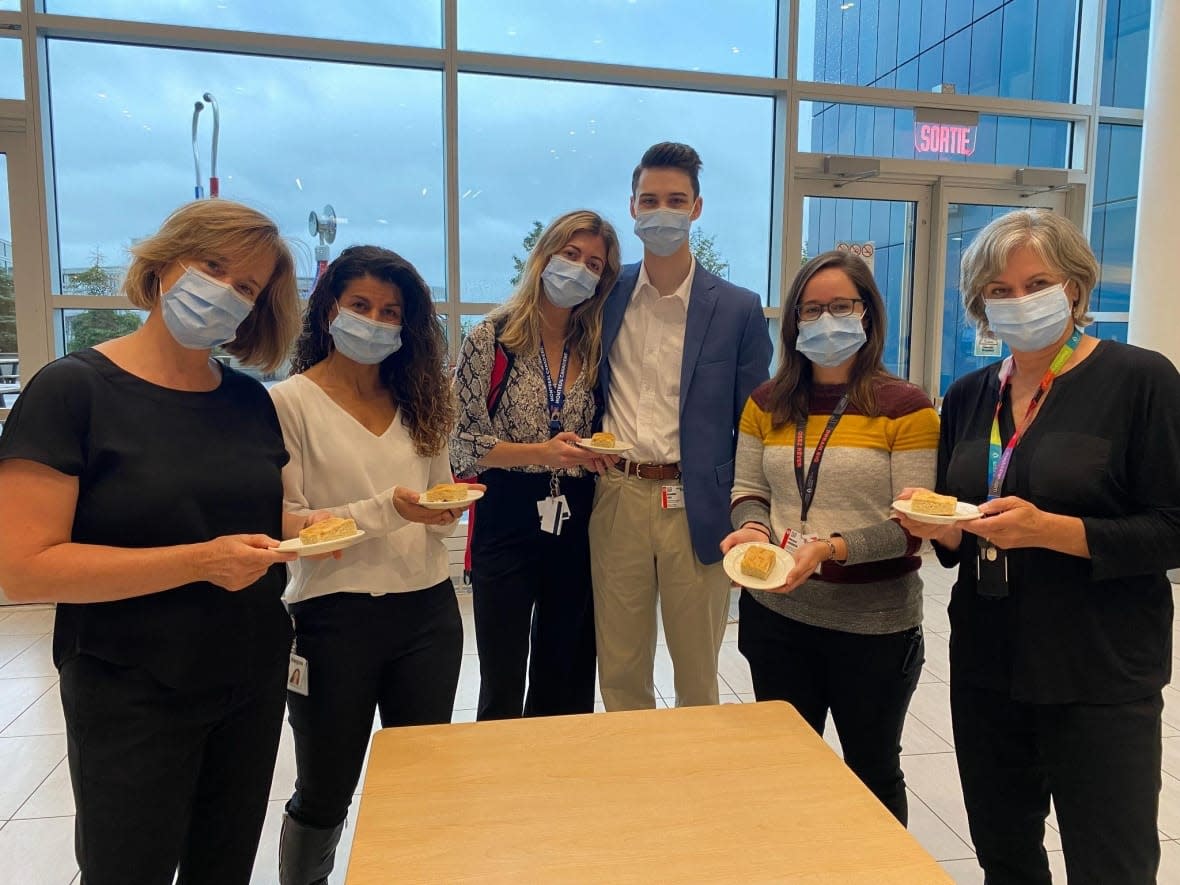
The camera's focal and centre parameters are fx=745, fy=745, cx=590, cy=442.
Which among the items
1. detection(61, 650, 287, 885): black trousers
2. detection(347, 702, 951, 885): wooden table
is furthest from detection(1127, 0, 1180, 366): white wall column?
detection(61, 650, 287, 885): black trousers

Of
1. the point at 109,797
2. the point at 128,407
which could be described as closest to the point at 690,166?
the point at 128,407

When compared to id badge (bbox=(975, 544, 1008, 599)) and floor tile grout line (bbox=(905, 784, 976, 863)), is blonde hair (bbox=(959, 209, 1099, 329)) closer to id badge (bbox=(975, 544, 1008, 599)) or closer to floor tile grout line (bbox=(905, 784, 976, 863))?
id badge (bbox=(975, 544, 1008, 599))

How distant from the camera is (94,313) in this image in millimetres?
4535

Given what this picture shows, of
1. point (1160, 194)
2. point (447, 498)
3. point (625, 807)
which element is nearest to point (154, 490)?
point (447, 498)

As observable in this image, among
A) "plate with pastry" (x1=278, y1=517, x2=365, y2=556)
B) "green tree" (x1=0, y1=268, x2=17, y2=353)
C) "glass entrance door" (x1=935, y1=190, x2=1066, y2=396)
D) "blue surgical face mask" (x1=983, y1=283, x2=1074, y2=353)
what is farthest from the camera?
"glass entrance door" (x1=935, y1=190, x2=1066, y2=396)

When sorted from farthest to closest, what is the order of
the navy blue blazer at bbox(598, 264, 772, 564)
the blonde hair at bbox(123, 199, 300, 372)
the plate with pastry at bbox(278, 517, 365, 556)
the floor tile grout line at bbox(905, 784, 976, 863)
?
the floor tile grout line at bbox(905, 784, 976, 863) < the navy blue blazer at bbox(598, 264, 772, 564) < the blonde hair at bbox(123, 199, 300, 372) < the plate with pastry at bbox(278, 517, 365, 556)

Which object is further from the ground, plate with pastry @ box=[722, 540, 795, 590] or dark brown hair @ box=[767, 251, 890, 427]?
dark brown hair @ box=[767, 251, 890, 427]

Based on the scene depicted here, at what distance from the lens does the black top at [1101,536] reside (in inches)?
54.6

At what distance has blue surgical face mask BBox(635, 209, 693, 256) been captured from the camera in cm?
221

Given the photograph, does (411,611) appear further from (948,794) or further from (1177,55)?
(1177,55)

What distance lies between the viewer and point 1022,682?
4.88 feet

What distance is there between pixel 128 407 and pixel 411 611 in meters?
0.74

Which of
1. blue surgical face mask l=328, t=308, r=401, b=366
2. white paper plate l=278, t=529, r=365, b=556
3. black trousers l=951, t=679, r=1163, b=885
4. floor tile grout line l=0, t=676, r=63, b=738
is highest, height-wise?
blue surgical face mask l=328, t=308, r=401, b=366

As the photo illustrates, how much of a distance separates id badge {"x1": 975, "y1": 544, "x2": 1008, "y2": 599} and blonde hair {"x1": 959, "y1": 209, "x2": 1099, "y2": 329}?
52 cm
